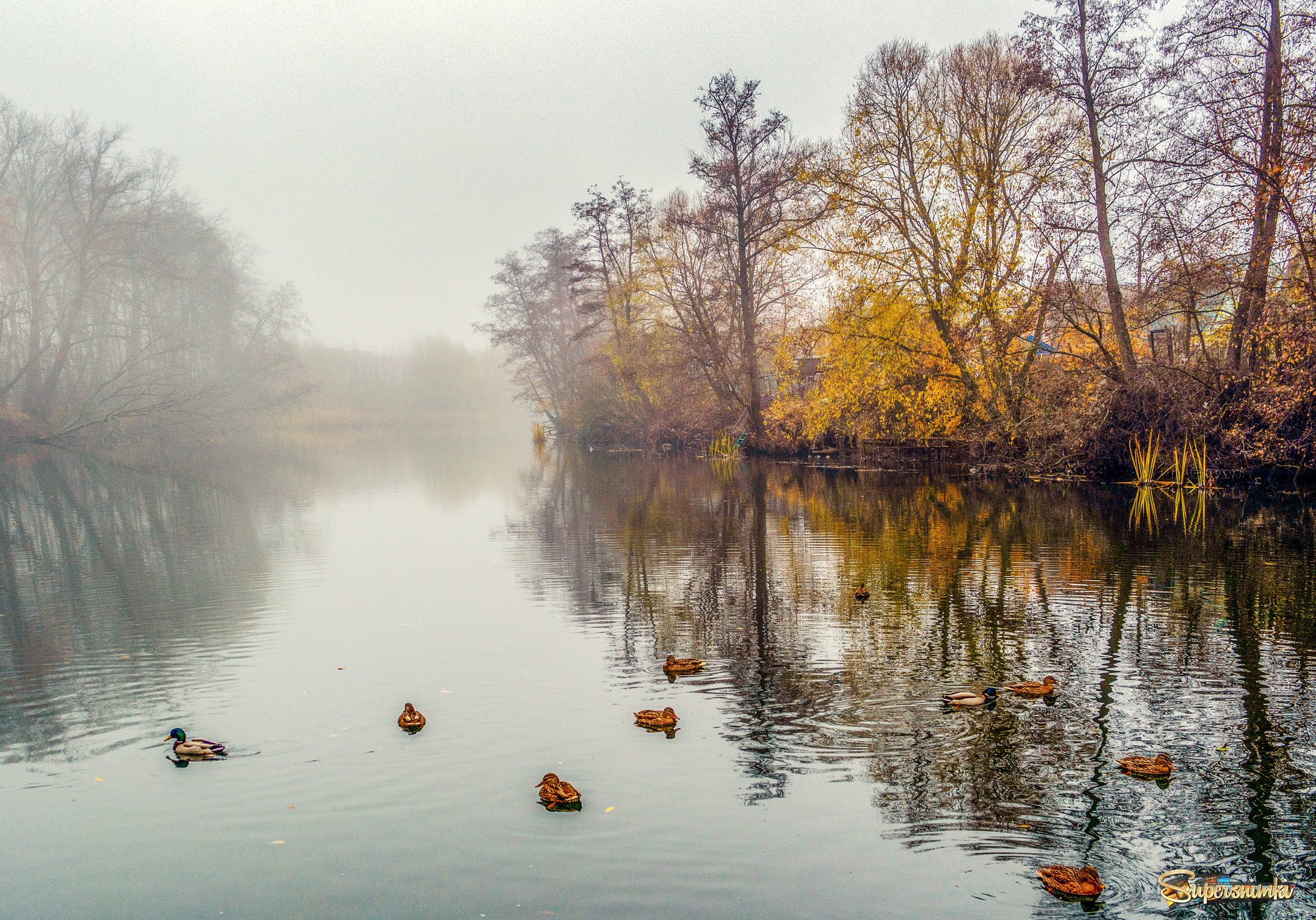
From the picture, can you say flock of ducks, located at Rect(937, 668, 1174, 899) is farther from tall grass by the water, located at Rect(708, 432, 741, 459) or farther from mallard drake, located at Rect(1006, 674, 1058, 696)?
tall grass by the water, located at Rect(708, 432, 741, 459)

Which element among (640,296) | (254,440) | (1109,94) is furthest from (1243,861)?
(254,440)

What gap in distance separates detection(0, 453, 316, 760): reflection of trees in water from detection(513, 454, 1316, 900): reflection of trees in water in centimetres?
392

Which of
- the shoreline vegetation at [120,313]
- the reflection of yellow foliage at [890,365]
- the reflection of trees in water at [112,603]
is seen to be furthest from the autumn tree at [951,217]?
the shoreline vegetation at [120,313]

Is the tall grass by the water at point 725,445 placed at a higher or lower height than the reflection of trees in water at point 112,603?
higher

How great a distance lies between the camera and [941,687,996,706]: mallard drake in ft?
20.5

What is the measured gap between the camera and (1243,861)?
4133 mm

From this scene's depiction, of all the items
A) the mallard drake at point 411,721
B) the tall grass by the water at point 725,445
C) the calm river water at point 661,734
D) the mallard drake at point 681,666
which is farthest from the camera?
the tall grass by the water at point 725,445

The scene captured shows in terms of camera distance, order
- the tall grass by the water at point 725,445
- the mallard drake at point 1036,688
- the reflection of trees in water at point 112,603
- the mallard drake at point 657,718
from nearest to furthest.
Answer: the mallard drake at point 657,718 < the mallard drake at point 1036,688 < the reflection of trees in water at point 112,603 < the tall grass by the water at point 725,445

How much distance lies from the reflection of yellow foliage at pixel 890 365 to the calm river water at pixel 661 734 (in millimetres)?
11675

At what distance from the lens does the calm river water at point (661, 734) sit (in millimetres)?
4191

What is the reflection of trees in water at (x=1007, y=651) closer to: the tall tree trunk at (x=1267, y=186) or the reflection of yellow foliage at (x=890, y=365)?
the tall tree trunk at (x=1267, y=186)

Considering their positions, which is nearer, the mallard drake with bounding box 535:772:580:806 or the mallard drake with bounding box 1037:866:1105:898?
the mallard drake with bounding box 1037:866:1105:898

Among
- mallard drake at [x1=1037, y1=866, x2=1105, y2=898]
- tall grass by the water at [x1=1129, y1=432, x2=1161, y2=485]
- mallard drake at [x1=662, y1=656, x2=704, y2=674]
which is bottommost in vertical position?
mallard drake at [x1=1037, y1=866, x2=1105, y2=898]

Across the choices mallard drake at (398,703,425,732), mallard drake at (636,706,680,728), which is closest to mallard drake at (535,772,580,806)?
mallard drake at (636,706,680,728)
